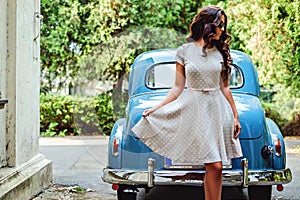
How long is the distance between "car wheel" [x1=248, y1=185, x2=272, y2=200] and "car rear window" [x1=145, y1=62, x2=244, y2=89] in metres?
1.16

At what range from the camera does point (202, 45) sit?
385 cm

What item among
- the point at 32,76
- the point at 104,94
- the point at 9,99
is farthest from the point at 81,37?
the point at 9,99

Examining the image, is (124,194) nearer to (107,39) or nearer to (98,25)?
(107,39)

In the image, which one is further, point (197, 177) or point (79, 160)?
point (79, 160)

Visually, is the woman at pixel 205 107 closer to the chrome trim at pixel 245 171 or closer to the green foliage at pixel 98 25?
the chrome trim at pixel 245 171

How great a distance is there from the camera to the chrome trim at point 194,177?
450cm

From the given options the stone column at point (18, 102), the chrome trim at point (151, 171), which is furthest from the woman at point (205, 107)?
the stone column at point (18, 102)

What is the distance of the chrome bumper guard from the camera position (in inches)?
177

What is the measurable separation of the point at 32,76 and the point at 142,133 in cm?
221

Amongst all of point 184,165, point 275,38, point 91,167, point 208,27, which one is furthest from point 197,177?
point 275,38

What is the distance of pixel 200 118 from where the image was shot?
3738mm

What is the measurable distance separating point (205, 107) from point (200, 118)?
0.09 m

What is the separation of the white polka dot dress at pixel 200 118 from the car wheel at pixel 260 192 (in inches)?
56.9

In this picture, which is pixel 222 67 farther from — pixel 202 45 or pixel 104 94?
pixel 104 94
